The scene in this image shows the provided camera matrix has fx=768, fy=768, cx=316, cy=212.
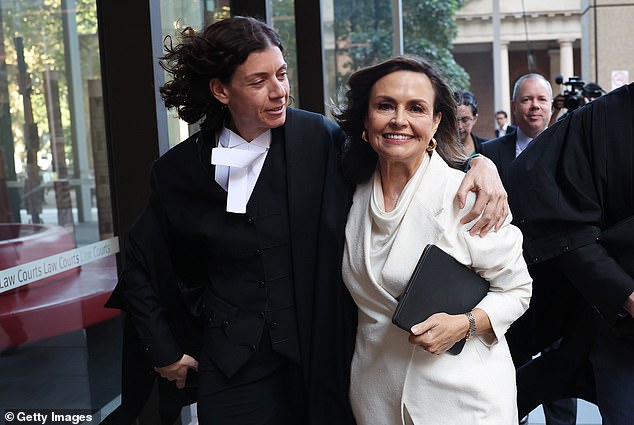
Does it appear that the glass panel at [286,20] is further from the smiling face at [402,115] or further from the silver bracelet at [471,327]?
the silver bracelet at [471,327]

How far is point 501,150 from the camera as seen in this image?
180 inches

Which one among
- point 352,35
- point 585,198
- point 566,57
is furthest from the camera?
point 566,57

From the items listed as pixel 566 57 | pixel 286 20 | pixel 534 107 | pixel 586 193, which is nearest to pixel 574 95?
pixel 534 107

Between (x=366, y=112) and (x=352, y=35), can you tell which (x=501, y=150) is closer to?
(x=366, y=112)

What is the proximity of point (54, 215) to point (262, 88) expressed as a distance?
1.56 m

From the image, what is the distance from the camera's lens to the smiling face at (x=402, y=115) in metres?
2.02

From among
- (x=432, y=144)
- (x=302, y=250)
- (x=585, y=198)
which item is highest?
(x=432, y=144)

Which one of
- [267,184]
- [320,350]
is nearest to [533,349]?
[320,350]

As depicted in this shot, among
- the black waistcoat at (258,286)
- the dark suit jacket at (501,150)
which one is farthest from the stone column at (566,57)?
the black waistcoat at (258,286)

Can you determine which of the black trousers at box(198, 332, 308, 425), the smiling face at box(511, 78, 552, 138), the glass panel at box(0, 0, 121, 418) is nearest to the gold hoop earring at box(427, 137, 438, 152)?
the black trousers at box(198, 332, 308, 425)

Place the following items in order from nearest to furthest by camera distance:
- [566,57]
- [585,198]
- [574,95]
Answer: [585,198], [574,95], [566,57]

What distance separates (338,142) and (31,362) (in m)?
1.69

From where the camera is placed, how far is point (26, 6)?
130 inches

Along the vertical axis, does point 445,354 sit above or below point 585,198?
below
